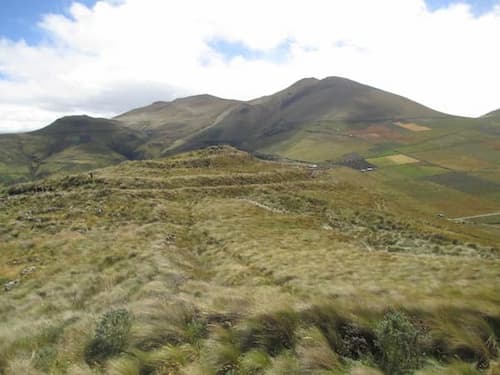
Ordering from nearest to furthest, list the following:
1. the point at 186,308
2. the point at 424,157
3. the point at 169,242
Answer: the point at 186,308, the point at 169,242, the point at 424,157

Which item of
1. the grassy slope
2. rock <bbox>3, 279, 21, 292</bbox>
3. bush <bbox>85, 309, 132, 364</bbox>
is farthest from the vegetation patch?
bush <bbox>85, 309, 132, 364</bbox>

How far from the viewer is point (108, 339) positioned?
748cm

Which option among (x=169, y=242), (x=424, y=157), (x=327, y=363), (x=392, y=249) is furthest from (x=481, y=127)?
(x=327, y=363)

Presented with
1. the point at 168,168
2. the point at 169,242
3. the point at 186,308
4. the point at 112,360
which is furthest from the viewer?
the point at 168,168

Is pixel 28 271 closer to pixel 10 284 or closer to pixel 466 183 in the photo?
pixel 10 284

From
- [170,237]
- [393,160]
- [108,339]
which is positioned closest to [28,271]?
[170,237]

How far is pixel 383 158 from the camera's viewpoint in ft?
481

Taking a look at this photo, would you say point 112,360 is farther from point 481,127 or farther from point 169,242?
point 481,127

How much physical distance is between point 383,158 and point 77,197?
12570 centimetres

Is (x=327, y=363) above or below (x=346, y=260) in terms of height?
above

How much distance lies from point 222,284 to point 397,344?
1021cm

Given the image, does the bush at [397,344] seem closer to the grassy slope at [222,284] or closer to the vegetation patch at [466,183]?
the grassy slope at [222,284]

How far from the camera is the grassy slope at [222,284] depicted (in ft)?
22.4

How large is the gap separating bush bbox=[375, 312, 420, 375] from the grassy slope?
0.92 feet
